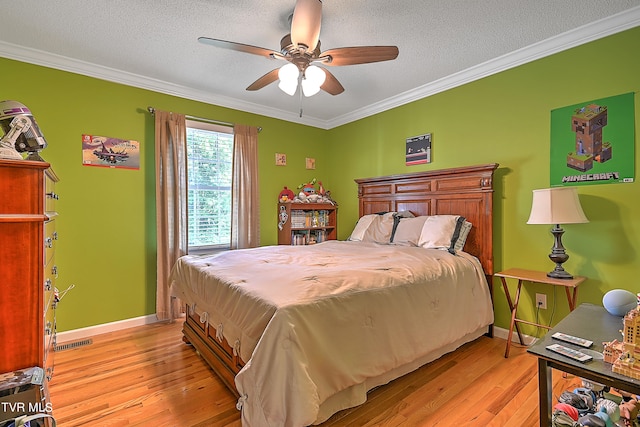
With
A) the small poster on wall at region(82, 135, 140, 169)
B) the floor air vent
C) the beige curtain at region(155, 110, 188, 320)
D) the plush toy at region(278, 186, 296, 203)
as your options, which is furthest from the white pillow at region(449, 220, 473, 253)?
the floor air vent

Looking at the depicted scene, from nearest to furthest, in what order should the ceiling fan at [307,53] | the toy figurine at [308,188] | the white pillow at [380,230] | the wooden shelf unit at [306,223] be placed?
the ceiling fan at [307,53]
the white pillow at [380,230]
the wooden shelf unit at [306,223]
the toy figurine at [308,188]

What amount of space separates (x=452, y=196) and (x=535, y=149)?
80 cm

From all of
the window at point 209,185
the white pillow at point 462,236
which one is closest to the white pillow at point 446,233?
the white pillow at point 462,236

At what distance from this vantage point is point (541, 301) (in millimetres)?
2578

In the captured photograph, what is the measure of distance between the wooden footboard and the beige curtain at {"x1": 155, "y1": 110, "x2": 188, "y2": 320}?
0.73 metres

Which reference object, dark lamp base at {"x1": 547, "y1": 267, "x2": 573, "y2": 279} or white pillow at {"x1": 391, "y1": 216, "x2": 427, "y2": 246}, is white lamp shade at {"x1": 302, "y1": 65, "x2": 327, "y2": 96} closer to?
white pillow at {"x1": 391, "y1": 216, "x2": 427, "y2": 246}

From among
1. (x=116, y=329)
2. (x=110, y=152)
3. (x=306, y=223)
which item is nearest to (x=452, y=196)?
(x=306, y=223)

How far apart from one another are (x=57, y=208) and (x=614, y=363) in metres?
3.87

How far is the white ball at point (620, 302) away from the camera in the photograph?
4.70 ft

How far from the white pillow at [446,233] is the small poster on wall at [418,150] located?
2.70ft

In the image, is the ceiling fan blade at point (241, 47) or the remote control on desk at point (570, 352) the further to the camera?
the ceiling fan blade at point (241, 47)

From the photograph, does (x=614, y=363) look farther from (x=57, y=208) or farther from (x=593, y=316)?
(x=57, y=208)

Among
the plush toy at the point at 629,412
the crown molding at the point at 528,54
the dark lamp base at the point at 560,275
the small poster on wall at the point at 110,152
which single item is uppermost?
the crown molding at the point at 528,54

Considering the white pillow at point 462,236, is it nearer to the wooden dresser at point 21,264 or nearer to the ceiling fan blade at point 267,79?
the ceiling fan blade at point 267,79
